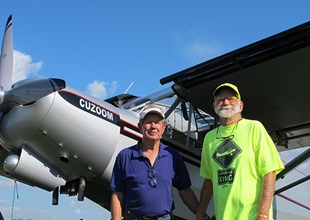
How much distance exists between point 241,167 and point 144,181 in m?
0.72

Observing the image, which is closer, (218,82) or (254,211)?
(254,211)

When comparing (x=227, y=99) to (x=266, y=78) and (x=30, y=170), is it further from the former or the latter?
(x=30, y=170)

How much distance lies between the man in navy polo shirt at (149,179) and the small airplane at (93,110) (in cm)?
243

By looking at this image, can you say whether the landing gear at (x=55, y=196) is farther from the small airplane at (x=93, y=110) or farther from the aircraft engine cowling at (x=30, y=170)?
the aircraft engine cowling at (x=30, y=170)

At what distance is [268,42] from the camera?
4.90 metres

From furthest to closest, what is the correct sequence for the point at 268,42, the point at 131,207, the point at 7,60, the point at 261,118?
1. the point at 261,118
2. the point at 7,60
3. the point at 268,42
4. the point at 131,207

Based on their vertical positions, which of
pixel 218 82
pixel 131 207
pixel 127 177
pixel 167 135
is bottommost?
pixel 131 207

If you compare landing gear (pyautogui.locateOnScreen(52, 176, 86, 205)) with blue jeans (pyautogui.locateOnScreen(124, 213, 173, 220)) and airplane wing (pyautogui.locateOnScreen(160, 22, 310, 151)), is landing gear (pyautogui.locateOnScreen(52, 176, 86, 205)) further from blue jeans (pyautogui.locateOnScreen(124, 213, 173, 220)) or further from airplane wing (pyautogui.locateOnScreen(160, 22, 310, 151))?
blue jeans (pyautogui.locateOnScreen(124, 213, 173, 220))

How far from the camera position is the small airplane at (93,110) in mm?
5086

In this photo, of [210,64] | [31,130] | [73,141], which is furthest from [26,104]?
[210,64]

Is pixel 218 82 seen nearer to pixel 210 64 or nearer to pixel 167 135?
pixel 210 64

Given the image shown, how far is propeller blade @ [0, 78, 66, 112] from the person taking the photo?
16.7ft

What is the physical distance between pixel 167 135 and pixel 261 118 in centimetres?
178

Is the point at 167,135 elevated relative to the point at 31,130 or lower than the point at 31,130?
elevated
